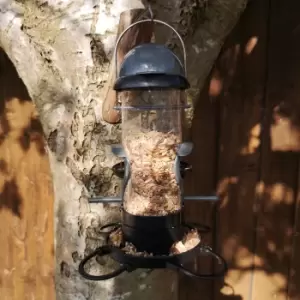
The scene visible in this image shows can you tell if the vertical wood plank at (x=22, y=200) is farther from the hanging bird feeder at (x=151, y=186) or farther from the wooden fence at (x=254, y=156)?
the hanging bird feeder at (x=151, y=186)

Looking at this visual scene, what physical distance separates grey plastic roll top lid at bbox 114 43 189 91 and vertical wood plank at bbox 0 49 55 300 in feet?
4.09

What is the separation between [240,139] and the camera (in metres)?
2.12

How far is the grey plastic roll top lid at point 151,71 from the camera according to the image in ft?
3.47

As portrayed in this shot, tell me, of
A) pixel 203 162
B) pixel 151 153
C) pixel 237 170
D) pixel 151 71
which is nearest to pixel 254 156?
pixel 237 170

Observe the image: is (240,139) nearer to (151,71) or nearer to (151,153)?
(151,153)

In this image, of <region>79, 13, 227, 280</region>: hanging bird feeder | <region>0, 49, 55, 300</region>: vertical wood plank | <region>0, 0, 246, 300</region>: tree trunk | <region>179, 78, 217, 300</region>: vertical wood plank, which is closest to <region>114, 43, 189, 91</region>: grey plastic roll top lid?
<region>79, 13, 227, 280</region>: hanging bird feeder

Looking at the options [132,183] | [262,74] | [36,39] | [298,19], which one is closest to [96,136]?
[132,183]

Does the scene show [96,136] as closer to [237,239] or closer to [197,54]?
[197,54]

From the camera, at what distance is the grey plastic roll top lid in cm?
106

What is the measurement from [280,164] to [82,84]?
3.57 ft

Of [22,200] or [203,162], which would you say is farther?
[22,200]

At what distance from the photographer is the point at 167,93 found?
126 centimetres

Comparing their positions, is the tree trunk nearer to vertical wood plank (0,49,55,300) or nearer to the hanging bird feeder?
the hanging bird feeder

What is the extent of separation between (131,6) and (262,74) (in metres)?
0.91
